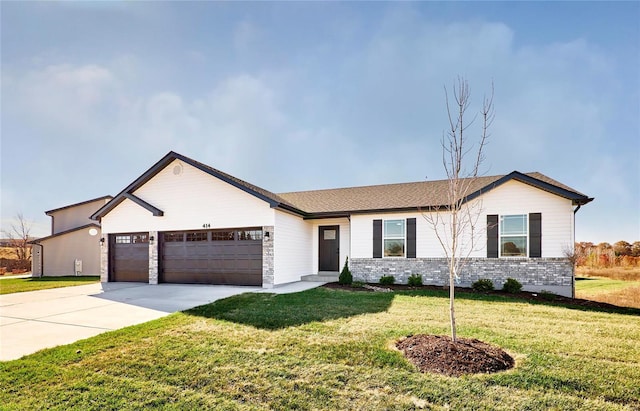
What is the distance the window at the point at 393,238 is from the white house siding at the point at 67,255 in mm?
18468

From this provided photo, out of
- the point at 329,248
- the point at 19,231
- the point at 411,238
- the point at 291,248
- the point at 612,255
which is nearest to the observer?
the point at 411,238

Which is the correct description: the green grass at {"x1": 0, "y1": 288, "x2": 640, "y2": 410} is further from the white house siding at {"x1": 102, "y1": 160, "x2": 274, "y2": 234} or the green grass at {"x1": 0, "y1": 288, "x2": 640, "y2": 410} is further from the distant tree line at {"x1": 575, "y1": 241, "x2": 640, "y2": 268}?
the distant tree line at {"x1": 575, "y1": 241, "x2": 640, "y2": 268}

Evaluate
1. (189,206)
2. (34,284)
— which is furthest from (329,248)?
(34,284)

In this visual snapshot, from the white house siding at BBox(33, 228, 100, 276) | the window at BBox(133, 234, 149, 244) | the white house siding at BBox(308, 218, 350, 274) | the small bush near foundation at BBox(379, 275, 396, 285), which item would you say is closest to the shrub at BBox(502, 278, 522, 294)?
the small bush near foundation at BBox(379, 275, 396, 285)

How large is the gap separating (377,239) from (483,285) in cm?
419

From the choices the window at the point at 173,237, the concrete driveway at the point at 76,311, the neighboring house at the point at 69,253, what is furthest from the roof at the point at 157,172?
the neighboring house at the point at 69,253

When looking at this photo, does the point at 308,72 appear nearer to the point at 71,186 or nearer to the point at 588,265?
the point at 71,186

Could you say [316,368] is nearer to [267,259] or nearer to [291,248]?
[267,259]

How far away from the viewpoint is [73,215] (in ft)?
73.5

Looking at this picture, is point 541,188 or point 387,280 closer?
point 541,188

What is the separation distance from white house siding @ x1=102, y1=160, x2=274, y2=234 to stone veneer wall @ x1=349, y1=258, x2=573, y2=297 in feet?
15.2

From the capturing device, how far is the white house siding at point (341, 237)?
14.9 metres

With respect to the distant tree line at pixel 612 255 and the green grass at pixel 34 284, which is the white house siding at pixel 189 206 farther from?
the distant tree line at pixel 612 255

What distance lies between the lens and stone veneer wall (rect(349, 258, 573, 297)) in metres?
11.0
